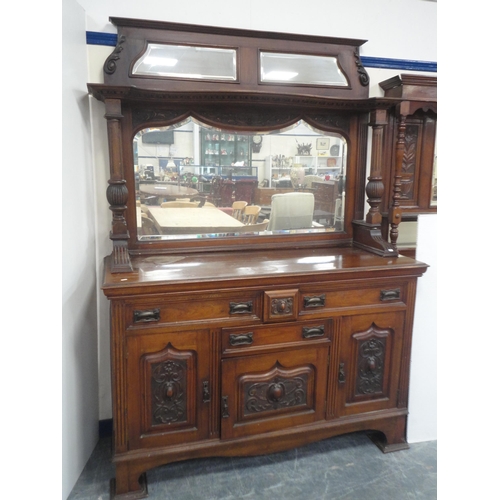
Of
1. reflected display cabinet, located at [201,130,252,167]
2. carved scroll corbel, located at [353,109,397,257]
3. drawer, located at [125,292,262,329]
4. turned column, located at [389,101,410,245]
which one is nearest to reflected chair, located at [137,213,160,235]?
reflected display cabinet, located at [201,130,252,167]

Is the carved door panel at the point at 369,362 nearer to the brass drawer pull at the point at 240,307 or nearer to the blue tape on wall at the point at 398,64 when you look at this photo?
the brass drawer pull at the point at 240,307

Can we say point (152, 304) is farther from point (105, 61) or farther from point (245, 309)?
point (105, 61)

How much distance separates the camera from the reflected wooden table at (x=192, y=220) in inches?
82.7

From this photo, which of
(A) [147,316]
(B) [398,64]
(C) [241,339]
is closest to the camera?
(A) [147,316]

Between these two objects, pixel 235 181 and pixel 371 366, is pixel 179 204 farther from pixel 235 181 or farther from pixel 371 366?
pixel 371 366

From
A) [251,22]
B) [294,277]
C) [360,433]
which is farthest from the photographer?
[360,433]

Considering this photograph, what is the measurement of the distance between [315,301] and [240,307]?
35cm

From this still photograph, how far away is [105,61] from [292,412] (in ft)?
6.12

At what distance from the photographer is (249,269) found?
1848mm

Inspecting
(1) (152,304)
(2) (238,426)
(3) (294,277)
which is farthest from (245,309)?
(2) (238,426)

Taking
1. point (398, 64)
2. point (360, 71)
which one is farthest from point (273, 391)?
point (398, 64)

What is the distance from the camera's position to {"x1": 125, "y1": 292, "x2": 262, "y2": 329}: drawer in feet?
5.50

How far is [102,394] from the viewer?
87.7 inches
